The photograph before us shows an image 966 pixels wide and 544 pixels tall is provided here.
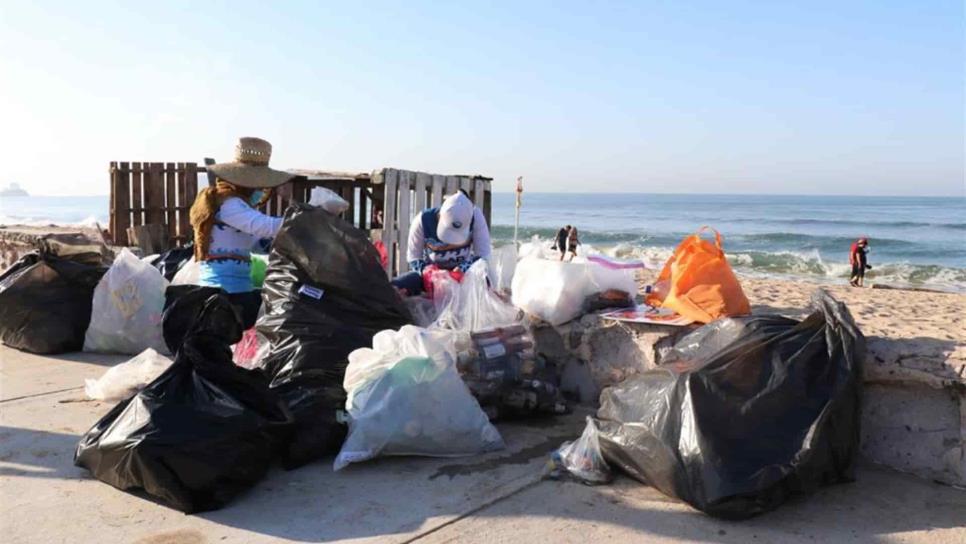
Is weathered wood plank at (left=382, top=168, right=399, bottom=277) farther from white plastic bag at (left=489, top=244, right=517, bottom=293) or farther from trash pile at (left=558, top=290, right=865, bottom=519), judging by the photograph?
trash pile at (left=558, top=290, right=865, bottom=519)

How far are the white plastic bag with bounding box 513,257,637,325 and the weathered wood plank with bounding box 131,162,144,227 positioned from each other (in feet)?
21.4

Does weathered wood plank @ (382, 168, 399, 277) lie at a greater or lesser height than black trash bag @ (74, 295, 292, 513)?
greater

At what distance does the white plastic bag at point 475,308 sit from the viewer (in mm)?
3910

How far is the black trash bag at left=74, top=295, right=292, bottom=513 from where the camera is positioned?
2.67 m

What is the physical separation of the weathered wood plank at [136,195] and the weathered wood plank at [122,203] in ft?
0.14

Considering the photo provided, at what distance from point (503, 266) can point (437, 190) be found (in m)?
2.35

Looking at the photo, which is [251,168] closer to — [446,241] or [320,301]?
[320,301]

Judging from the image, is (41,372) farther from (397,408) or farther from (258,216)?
(397,408)

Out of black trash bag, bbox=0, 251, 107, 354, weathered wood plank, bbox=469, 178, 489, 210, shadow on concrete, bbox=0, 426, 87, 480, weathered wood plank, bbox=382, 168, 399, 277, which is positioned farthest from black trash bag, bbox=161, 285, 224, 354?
weathered wood plank, bbox=469, 178, 489, 210

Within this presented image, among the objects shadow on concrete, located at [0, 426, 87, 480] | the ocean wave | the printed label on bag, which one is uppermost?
the printed label on bag

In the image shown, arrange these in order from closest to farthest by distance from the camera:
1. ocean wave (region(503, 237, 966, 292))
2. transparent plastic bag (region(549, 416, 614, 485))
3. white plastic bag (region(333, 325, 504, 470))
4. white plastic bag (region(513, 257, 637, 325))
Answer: transparent plastic bag (region(549, 416, 614, 485))
white plastic bag (region(333, 325, 504, 470))
white plastic bag (region(513, 257, 637, 325))
ocean wave (region(503, 237, 966, 292))

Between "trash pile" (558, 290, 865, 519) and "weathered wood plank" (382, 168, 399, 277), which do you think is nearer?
"trash pile" (558, 290, 865, 519)

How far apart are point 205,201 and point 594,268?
83.8 inches

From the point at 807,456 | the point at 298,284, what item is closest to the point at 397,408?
the point at 298,284
